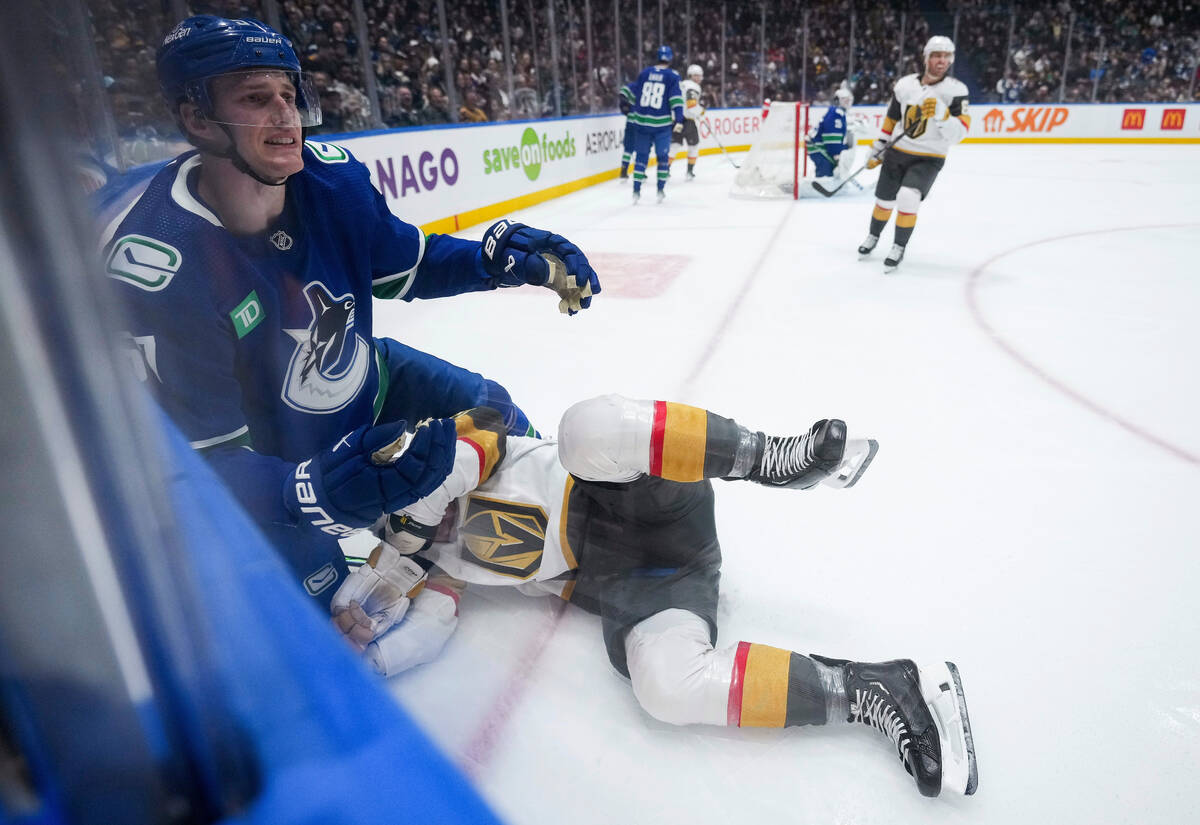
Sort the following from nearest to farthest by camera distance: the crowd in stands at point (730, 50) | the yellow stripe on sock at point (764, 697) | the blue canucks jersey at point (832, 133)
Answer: the yellow stripe on sock at point (764, 697)
the crowd in stands at point (730, 50)
the blue canucks jersey at point (832, 133)

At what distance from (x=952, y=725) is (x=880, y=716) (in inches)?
3.5

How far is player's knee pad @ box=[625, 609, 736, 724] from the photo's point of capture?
2.94 ft

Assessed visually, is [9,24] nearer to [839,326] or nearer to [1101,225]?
[839,326]

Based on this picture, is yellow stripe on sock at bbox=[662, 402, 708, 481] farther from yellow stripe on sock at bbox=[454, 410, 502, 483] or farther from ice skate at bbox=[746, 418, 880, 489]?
yellow stripe on sock at bbox=[454, 410, 502, 483]

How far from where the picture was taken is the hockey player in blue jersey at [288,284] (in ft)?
2.51

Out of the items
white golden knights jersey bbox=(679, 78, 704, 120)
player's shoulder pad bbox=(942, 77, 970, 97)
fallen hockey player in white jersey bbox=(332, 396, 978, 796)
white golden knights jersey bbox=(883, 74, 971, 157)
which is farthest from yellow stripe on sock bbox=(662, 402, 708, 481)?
white golden knights jersey bbox=(679, 78, 704, 120)

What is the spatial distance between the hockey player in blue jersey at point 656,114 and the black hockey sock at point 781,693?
5.20 metres

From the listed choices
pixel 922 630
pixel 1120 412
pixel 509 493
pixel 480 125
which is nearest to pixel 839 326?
pixel 1120 412

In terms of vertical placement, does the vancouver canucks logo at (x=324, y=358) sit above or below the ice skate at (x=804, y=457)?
above

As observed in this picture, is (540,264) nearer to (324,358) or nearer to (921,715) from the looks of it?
(324,358)

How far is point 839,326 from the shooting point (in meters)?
2.62

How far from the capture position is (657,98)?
5.86m

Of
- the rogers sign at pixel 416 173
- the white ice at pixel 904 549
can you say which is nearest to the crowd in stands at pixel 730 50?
the rogers sign at pixel 416 173

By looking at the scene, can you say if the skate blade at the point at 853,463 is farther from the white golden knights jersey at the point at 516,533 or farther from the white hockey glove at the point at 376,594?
the white hockey glove at the point at 376,594
